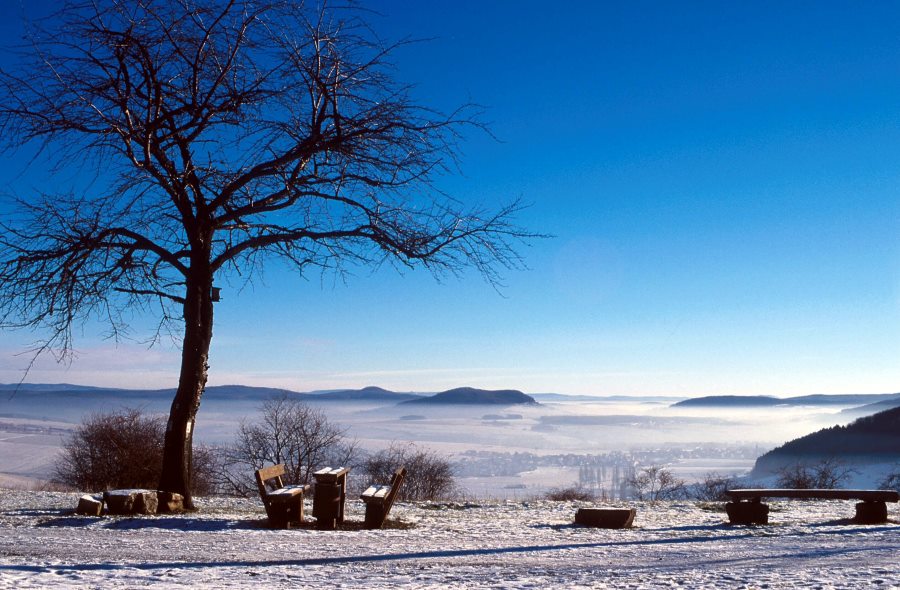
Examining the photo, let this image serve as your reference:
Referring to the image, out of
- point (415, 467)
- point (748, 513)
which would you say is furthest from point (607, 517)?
point (415, 467)

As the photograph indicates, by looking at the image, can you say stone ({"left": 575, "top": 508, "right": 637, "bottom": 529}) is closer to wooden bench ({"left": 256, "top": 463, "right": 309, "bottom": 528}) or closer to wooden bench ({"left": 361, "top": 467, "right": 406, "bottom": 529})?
wooden bench ({"left": 361, "top": 467, "right": 406, "bottom": 529})

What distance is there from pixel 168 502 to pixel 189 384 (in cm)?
213

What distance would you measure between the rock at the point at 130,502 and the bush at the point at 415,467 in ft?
113

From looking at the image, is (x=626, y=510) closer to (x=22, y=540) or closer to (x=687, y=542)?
(x=687, y=542)

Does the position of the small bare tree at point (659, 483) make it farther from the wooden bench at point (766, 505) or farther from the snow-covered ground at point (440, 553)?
the snow-covered ground at point (440, 553)

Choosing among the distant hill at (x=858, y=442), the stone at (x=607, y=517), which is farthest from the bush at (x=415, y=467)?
the distant hill at (x=858, y=442)

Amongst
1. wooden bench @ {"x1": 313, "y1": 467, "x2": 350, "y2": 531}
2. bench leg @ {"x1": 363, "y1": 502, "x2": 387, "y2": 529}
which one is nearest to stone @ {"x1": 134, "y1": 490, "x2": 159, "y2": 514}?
wooden bench @ {"x1": 313, "y1": 467, "x2": 350, "y2": 531}

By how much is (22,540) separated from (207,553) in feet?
7.77

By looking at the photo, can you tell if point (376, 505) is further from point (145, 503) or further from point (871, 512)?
point (871, 512)

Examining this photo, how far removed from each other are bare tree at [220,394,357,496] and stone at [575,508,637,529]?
3888 centimetres

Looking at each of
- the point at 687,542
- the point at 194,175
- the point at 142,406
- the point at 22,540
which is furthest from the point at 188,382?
the point at 142,406

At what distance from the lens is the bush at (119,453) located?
4016 centimetres

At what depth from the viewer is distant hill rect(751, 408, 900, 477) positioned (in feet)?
265

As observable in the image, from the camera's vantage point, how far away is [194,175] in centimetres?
1429
